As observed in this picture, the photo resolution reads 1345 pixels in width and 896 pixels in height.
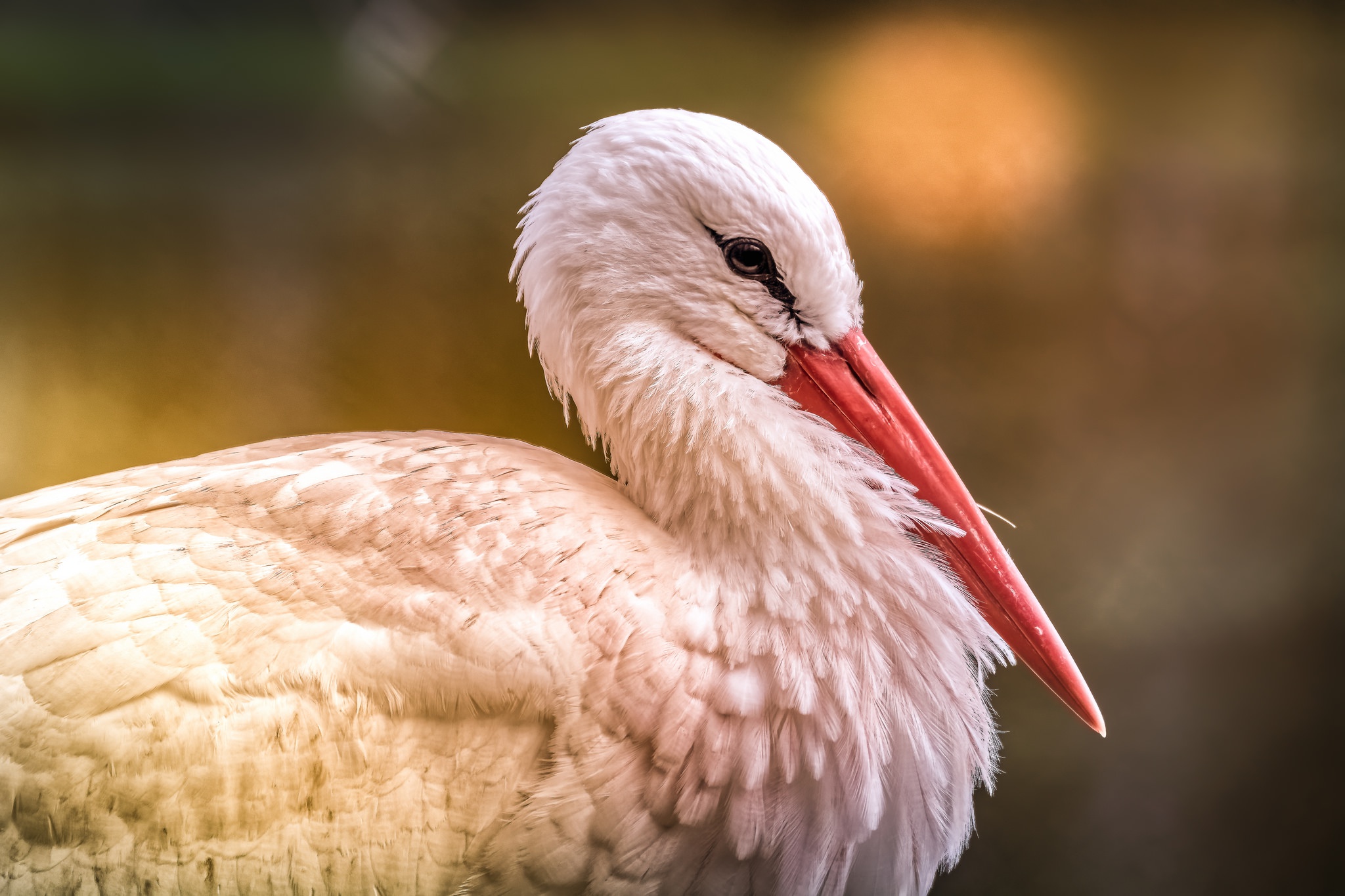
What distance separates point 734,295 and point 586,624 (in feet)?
1.13

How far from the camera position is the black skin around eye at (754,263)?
0.68 metres

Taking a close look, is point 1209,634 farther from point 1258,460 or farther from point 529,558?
point 529,558

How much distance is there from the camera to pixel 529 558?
2.05 ft

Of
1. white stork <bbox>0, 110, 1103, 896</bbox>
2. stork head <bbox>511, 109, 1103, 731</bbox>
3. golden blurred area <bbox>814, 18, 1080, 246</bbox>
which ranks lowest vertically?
white stork <bbox>0, 110, 1103, 896</bbox>

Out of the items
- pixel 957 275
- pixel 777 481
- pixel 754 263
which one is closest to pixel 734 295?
pixel 754 263

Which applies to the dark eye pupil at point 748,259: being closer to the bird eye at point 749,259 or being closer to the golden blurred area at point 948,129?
the bird eye at point 749,259

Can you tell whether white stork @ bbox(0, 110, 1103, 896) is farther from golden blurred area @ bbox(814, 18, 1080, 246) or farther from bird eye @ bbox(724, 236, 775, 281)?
golden blurred area @ bbox(814, 18, 1080, 246)

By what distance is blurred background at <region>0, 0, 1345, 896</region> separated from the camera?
1006mm

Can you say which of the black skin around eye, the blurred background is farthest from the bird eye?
the blurred background

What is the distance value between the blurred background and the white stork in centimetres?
32

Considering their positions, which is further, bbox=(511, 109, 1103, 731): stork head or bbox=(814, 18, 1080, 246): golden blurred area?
bbox=(814, 18, 1080, 246): golden blurred area

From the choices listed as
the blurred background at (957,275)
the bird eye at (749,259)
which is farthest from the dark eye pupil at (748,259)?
the blurred background at (957,275)

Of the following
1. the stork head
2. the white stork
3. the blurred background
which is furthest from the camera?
the blurred background

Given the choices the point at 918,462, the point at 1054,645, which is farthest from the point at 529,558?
the point at 1054,645
